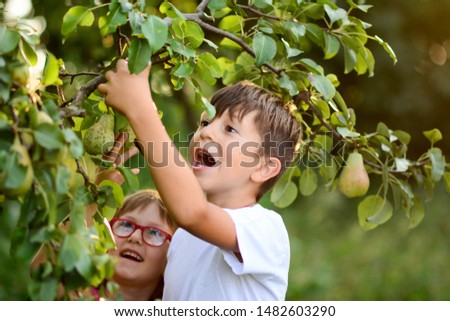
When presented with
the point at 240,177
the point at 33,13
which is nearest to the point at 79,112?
the point at 240,177

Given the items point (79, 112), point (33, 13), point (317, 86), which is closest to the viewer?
point (79, 112)

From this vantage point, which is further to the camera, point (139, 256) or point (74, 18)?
point (139, 256)

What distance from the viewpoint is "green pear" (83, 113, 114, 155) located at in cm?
153

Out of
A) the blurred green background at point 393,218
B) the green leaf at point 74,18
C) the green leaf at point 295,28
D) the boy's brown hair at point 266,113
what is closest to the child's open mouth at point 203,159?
the boy's brown hair at point 266,113

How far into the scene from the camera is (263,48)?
1614 mm

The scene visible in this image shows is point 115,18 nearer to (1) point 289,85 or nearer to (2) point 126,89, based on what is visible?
(2) point 126,89

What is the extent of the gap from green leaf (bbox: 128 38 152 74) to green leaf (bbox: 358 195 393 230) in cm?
83

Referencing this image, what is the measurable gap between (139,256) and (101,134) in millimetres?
530

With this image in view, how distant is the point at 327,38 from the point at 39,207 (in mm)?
859

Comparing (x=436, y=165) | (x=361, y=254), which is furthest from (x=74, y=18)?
(x=361, y=254)

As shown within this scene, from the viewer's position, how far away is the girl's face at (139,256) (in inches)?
77.3

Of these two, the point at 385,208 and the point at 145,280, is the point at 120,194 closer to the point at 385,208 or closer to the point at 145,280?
the point at 145,280

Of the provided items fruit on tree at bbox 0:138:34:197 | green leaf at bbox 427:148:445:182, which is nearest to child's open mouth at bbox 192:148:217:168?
green leaf at bbox 427:148:445:182

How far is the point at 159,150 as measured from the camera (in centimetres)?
144
